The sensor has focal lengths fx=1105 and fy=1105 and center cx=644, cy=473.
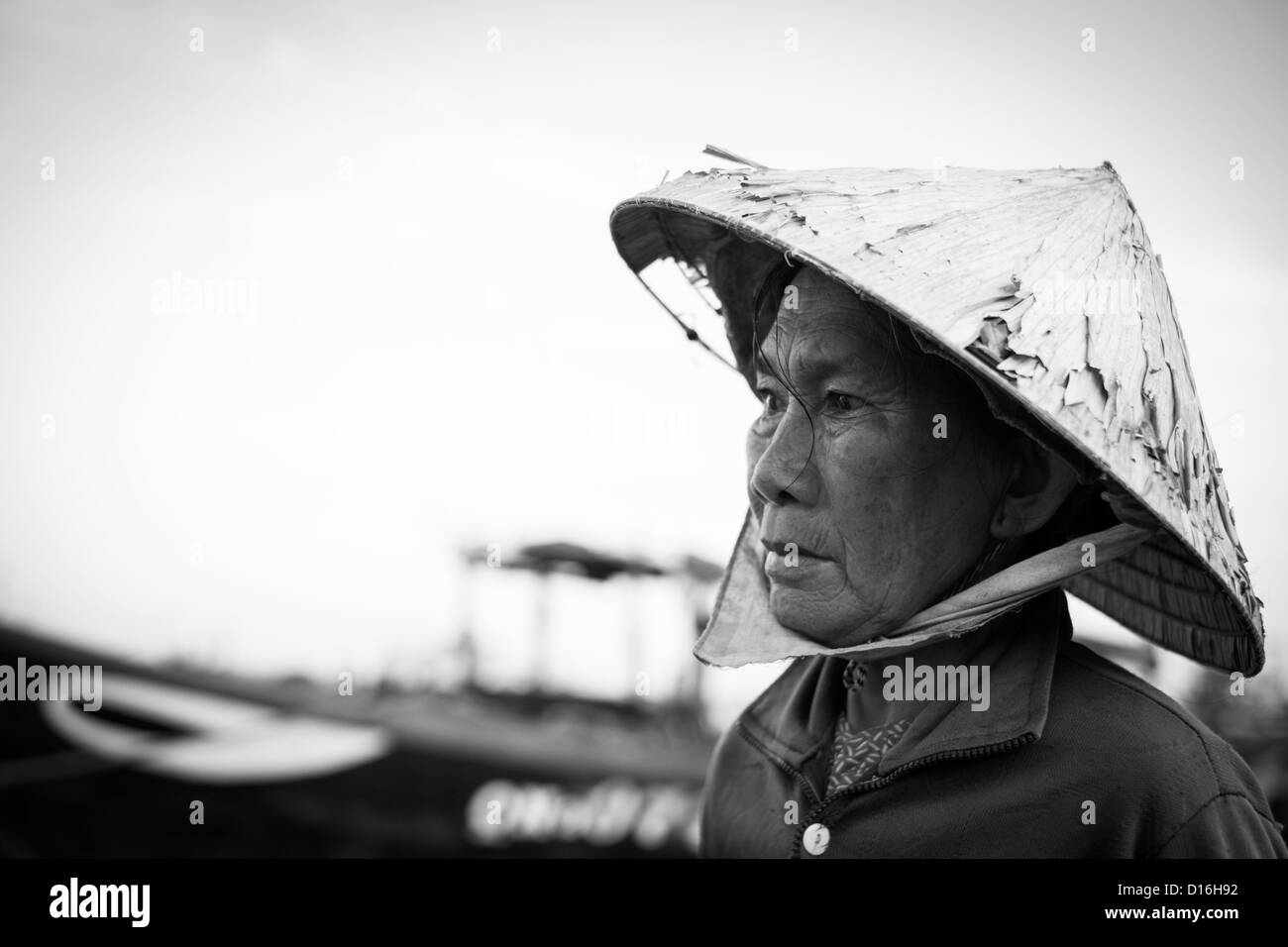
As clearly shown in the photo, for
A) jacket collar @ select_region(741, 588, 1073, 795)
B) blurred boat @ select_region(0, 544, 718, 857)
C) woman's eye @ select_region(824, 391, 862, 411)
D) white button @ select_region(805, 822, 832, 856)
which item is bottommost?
blurred boat @ select_region(0, 544, 718, 857)

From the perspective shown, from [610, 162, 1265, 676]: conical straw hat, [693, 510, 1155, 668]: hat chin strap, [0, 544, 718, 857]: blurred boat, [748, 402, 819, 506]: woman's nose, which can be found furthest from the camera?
[0, 544, 718, 857]: blurred boat

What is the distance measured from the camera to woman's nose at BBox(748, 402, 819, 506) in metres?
1.60

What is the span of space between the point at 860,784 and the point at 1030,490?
0.49m

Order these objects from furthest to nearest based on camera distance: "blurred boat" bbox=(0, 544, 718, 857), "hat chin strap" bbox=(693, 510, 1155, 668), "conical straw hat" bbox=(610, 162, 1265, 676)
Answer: "blurred boat" bbox=(0, 544, 718, 857) → "hat chin strap" bbox=(693, 510, 1155, 668) → "conical straw hat" bbox=(610, 162, 1265, 676)

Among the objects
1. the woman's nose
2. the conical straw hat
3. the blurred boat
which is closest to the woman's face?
the woman's nose

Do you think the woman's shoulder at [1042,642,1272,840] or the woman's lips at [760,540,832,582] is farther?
the woman's lips at [760,540,832,582]

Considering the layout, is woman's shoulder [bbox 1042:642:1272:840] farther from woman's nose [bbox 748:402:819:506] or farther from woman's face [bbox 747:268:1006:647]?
woman's nose [bbox 748:402:819:506]

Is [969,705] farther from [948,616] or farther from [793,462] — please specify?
[793,462]

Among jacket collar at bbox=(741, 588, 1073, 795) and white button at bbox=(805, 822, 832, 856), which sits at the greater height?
jacket collar at bbox=(741, 588, 1073, 795)

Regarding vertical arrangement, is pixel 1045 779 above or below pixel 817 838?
above

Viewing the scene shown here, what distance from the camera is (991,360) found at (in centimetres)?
130

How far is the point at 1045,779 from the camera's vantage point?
148 centimetres

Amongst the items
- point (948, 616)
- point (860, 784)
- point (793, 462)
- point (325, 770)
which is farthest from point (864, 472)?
point (325, 770)

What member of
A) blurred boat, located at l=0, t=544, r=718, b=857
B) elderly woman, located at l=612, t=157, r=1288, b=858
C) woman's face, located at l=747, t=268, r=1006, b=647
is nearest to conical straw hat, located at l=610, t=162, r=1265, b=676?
elderly woman, located at l=612, t=157, r=1288, b=858
